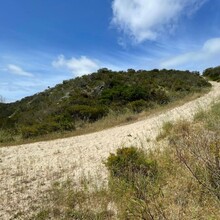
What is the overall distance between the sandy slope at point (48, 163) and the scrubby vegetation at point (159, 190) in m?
0.56

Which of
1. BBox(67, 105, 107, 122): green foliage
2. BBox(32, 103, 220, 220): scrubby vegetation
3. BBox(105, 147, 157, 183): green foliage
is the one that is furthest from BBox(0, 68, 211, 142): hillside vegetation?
BBox(32, 103, 220, 220): scrubby vegetation

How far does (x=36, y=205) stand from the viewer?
18.0ft

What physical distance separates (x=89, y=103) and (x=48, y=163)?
13.1 metres

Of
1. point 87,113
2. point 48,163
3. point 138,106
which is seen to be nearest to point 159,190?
point 48,163

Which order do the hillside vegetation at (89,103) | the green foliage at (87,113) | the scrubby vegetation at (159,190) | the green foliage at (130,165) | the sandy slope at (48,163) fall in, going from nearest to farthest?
the scrubby vegetation at (159,190)
the green foliage at (130,165)
the sandy slope at (48,163)
the hillside vegetation at (89,103)
the green foliage at (87,113)

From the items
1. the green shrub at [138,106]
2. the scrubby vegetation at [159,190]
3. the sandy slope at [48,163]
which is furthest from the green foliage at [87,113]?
the scrubby vegetation at [159,190]

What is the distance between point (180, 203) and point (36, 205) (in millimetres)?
2477

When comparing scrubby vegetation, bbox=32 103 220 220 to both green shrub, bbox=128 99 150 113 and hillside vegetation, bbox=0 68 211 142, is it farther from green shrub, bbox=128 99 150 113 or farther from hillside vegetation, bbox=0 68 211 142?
green shrub, bbox=128 99 150 113

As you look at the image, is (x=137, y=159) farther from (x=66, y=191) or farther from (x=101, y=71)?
(x=101, y=71)

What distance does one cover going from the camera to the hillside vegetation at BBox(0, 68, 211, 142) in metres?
15.8

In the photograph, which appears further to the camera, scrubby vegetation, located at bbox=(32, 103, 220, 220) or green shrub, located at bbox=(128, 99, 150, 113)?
green shrub, located at bbox=(128, 99, 150, 113)

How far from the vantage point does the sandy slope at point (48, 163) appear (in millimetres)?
6025

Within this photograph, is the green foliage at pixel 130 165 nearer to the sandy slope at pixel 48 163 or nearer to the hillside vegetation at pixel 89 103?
the sandy slope at pixel 48 163

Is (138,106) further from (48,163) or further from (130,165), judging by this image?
(130,165)
